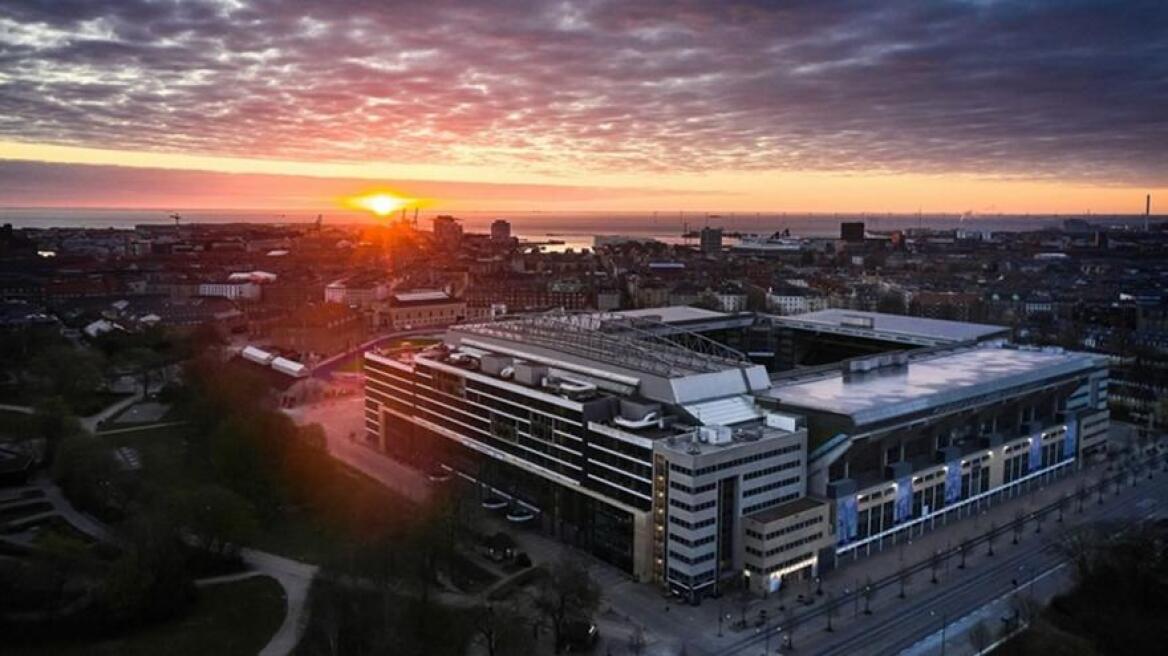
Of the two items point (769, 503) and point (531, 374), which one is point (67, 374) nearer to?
point (531, 374)

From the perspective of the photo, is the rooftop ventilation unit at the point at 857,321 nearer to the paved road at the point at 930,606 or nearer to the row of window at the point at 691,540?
the paved road at the point at 930,606

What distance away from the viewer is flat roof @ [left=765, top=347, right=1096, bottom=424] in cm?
3300

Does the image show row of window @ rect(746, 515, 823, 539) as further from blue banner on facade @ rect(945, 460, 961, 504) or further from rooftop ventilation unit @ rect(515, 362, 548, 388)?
rooftop ventilation unit @ rect(515, 362, 548, 388)

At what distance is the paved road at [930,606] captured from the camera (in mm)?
24812

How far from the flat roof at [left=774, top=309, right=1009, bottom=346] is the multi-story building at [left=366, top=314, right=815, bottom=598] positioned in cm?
1658

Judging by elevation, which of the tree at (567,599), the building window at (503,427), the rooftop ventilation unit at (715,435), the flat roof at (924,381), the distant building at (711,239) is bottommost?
the tree at (567,599)

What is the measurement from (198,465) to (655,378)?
66.1 ft

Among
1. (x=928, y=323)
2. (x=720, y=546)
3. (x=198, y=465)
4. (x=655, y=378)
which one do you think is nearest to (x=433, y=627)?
(x=720, y=546)

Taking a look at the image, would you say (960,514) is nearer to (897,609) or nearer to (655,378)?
(897,609)

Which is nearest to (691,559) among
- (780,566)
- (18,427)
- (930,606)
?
(780,566)

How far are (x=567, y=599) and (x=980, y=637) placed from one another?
1074 centimetres

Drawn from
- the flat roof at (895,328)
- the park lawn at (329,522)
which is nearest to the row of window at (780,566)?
the park lawn at (329,522)

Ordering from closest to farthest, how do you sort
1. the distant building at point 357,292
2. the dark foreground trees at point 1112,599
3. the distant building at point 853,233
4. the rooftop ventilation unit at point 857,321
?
the dark foreground trees at point 1112,599 → the rooftop ventilation unit at point 857,321 → the distant building at point 357,292 → the distant building at point 853,233

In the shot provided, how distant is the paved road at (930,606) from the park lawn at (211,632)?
12359 mm
